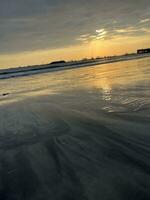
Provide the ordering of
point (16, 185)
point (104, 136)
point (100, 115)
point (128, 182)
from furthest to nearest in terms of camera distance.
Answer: point (100, 115) < point (104, 136) < point (16, 185) < point (128, 182)

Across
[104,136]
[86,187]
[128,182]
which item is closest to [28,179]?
[86,187]

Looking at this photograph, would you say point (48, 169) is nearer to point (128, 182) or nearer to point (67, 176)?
point (67, 176)

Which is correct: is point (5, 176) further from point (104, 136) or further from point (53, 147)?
point (104, 136)

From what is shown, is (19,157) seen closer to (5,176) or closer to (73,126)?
(5,176)

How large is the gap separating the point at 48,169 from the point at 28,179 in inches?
14.3

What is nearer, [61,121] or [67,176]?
[67,176]

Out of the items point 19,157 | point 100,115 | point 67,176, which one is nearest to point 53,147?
point 19,157

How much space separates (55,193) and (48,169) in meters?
0.78

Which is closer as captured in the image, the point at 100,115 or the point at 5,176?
the point at 5,176

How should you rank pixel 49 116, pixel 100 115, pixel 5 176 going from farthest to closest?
pixel 49 116, pixel 100 115, pixel 5 176

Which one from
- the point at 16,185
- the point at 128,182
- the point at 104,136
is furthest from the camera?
the point at 104,136

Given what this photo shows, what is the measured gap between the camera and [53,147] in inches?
204

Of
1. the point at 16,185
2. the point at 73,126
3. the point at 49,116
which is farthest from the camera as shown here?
the point at 49,116

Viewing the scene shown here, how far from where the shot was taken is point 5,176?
13.8 ft
